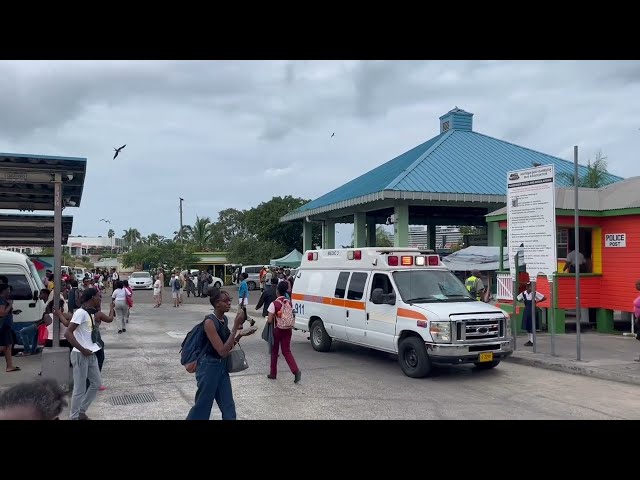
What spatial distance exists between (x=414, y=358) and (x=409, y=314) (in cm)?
78

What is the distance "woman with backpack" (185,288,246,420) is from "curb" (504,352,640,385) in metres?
7.33

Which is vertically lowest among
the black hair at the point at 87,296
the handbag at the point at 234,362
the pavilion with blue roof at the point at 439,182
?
the handbag at the point at 234,362

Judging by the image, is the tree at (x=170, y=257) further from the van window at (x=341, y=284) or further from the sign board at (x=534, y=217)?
→ the sign board at (x=534, y=217)

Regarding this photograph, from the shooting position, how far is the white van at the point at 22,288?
12695 mm

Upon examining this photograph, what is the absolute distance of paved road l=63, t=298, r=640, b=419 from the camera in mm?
7492

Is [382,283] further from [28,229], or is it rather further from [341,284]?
[28,229]

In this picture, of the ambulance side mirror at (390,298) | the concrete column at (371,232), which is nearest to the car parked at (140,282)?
the concrete column at (371,232)

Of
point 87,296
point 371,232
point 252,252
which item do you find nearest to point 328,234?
point 371,232

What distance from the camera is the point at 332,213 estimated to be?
3114cm

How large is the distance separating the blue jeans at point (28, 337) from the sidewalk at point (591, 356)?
1040 centimetres
